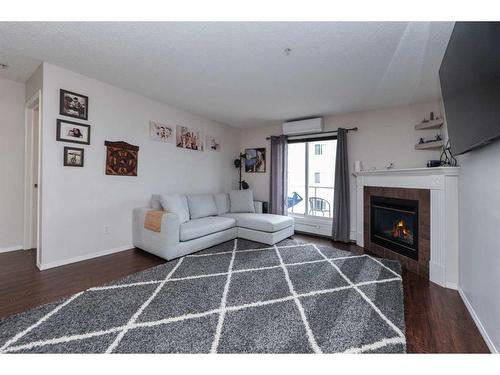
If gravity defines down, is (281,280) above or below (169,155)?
below

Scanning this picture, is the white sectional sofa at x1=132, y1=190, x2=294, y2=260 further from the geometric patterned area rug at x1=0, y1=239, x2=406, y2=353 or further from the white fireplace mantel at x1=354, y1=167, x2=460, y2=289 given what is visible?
the white fireplace mantel at x1=354, y1=167, x2=460, y2=289

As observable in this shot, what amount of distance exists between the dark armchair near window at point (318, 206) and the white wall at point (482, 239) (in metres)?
2.32

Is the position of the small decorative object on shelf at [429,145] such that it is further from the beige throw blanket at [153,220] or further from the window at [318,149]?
the beige throw blanket at [153,220]

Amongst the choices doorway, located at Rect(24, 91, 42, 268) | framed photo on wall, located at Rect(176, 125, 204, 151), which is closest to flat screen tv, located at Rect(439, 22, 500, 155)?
framed photo on wall, located at Rect(176, 125, 204, 151)

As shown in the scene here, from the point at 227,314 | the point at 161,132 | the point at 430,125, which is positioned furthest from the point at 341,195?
the point at 161,132

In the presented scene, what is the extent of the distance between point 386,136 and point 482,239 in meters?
2.37

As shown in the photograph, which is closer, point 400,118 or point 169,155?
point 400,118

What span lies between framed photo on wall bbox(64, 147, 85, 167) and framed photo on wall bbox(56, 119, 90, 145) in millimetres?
103

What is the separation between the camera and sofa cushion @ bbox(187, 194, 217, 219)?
356cm

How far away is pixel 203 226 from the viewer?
311 cm
